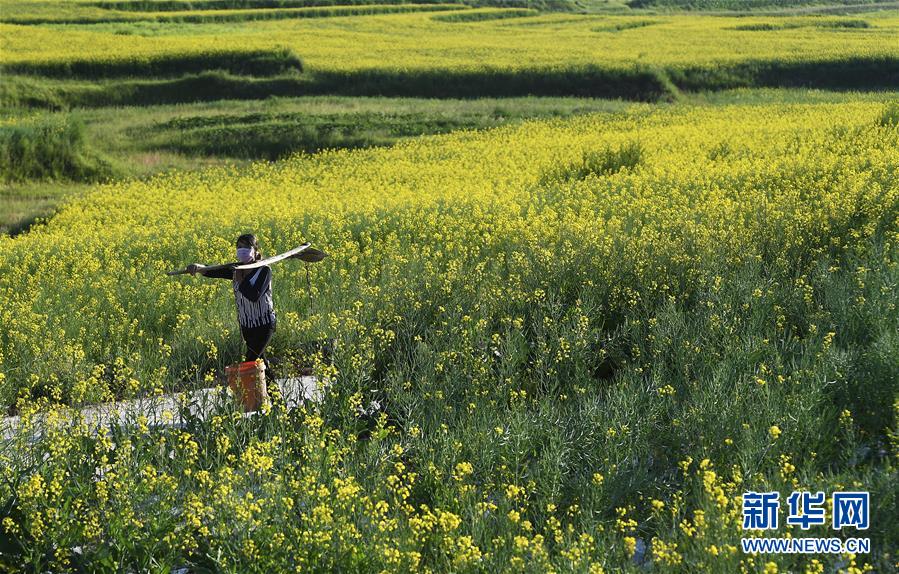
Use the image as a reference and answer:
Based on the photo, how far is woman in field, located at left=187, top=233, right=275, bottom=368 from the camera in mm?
6348

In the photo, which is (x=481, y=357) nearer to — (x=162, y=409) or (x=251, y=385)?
(x=251, y=385)

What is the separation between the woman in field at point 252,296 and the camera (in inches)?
250

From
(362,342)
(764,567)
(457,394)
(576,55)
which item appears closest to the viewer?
(764,567)

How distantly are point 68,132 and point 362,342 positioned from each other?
18886 millimetres

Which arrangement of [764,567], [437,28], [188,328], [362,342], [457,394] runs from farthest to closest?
[437,28], [188,328], [362,342], [457,394], [764,567]

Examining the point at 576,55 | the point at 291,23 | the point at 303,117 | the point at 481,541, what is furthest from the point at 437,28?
the point at 481,541

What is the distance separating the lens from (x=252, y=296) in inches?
249

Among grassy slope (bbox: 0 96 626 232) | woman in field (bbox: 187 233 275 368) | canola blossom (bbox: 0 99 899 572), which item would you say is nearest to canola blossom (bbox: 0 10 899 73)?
grassy slope (bbox: 0 96 626 232)

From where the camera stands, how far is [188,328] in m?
7.70

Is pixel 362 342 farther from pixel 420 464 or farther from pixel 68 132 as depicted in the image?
pixel 68 132

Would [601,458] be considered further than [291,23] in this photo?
No

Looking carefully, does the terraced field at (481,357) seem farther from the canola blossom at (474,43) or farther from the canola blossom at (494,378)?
the canola blossom at (474,43)

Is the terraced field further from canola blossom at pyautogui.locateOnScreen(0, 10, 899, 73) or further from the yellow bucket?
canola blossom at pyautogui.locateOnScreen(0, 10, 899, 73)

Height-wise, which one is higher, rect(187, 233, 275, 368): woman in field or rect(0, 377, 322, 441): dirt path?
rect(187, 233, 275, 368): woman in field
